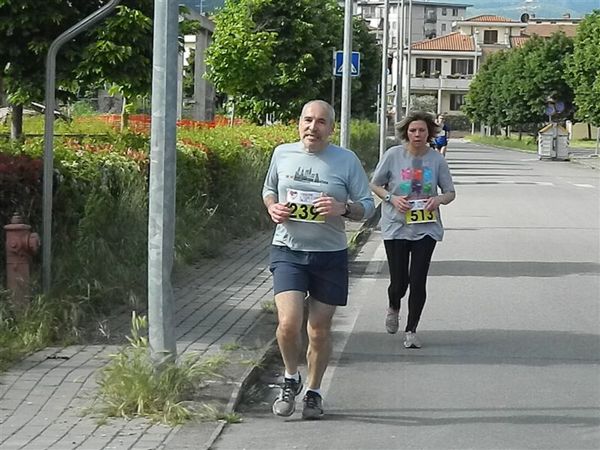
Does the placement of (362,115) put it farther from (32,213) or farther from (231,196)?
(32,213)

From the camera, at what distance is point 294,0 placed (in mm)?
35250

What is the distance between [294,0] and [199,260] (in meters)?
21.4

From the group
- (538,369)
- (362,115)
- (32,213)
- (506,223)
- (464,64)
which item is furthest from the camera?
(464,64)

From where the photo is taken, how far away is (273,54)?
112ft

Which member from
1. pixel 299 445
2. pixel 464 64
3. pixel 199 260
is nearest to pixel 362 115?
pixel 199 260

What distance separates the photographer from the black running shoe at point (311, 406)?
7680 mm

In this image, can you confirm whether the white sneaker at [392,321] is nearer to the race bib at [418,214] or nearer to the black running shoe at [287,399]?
the race bib at [418,214]

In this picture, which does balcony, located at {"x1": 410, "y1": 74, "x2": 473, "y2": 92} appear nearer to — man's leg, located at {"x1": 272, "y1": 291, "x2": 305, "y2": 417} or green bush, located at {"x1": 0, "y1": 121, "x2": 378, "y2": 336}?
green bush, located at {"x1": 0, "y1": 121, "x2": 378, "y2": 336}

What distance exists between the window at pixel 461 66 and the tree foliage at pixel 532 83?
42897 mm

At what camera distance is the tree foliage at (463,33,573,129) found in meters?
78.2

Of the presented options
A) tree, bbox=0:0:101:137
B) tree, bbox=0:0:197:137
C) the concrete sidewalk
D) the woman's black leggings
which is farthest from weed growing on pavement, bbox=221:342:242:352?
tree, bbox=0:0:101:137

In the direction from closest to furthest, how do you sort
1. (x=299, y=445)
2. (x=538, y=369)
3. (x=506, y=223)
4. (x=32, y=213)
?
(x=299, y=445) < (x=538, y=369) < (x=32, y=213) < (x=506, y=223)

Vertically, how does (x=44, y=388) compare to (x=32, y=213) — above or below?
below

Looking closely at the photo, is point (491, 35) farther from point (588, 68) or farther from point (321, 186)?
point (321, 186)
